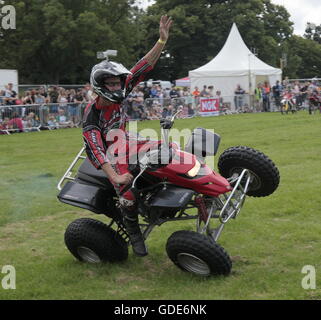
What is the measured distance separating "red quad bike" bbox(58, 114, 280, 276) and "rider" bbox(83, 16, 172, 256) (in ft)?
0.41

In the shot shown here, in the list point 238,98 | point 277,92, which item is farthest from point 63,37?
point 277,92

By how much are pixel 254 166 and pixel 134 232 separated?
4.64 ft

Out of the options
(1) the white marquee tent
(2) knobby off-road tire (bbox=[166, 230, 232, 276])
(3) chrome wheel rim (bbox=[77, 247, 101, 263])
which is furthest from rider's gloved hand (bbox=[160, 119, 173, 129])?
(1) the white marquee tent

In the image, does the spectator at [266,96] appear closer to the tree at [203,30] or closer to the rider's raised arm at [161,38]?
the rider's raised arm at [161,38]

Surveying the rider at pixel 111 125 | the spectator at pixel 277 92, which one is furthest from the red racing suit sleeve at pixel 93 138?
the spectator at pixel 277 92

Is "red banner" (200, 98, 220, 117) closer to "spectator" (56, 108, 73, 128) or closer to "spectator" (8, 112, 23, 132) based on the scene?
"spectator" (56, 108, 73, 128)

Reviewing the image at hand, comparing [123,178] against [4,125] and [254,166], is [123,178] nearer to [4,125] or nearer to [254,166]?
[254,166]

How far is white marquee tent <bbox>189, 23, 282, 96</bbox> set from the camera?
3173 cm

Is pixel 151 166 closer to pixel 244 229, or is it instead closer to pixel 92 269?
pixel 92 269

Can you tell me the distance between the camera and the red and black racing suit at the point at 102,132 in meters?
5.07

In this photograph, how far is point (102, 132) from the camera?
5340 millimetres

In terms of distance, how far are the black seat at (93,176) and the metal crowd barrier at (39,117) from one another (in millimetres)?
15542

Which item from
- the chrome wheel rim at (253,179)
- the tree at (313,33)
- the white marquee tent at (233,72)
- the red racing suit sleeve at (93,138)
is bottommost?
the chrome wheel rim at (253,179)

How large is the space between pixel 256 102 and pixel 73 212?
78.4 ft
